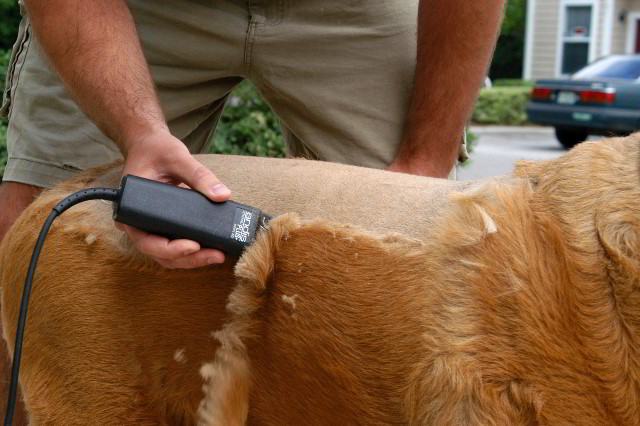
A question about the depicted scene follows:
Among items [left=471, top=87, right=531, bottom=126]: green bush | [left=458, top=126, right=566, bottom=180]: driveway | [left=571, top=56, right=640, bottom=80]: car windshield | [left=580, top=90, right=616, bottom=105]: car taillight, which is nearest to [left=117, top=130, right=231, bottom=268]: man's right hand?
[left=458, top=126, right=566, bottom=180]: driveway

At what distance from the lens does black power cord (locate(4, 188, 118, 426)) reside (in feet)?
6.28

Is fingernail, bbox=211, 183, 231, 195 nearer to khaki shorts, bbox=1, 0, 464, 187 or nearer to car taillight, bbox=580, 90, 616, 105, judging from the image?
khaki shorts, bbox=1, 0, 464, 187

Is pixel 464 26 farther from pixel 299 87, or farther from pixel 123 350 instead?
pixel 123 350

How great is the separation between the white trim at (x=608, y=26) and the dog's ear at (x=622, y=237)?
23.5 metres

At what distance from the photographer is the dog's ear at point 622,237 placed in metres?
1.60

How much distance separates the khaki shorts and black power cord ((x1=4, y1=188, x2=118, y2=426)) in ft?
2.34

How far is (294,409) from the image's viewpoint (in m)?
1.87

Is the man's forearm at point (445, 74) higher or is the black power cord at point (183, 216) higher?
the man's forearm at point (445, 74)

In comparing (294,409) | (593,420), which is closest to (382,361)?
(294,409)

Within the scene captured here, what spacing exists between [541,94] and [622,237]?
53.9 ft

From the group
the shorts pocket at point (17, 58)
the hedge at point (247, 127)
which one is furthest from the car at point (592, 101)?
the shorts pocket at point (17, 58)

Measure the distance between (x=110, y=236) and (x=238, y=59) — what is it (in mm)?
903

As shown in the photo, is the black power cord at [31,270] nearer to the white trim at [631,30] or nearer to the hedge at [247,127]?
the hedge at [247,127]

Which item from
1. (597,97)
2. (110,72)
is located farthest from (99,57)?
(597,97)
